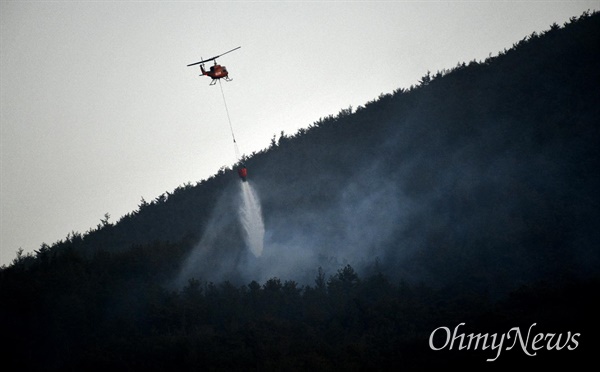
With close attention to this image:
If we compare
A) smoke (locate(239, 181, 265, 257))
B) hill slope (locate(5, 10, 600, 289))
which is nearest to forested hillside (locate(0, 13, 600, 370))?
hill slope (locate(5, 10, 600, 289))

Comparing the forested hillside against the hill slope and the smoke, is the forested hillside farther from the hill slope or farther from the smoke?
the smoke

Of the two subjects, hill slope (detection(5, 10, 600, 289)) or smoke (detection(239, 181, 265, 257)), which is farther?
smoke (detection(239, 181, 265, 257))

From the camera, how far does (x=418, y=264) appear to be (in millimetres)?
25875

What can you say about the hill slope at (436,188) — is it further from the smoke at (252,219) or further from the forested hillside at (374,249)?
the smoke at (252,219)

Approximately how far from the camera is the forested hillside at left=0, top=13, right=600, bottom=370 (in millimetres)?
17469

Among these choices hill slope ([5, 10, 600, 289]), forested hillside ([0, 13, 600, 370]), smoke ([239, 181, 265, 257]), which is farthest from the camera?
smoke ([239, 181, 265, 257])

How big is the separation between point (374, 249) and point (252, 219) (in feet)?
Answer: 30.8

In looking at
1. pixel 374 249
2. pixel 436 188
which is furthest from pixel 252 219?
pixel 436 188

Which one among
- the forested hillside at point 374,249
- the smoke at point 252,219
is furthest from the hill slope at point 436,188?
the smoke at point 252,219

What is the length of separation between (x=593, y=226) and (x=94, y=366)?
65.1 ft

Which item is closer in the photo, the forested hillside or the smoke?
the forested hillside

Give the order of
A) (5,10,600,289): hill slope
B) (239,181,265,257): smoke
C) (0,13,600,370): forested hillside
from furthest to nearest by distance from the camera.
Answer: (239,181,265,257): smoke < (5,10,600,289): hill slope < (0,13,600,370): forested hillside

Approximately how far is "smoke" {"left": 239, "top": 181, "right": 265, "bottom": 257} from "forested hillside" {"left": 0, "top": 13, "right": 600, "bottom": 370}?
1.48 feet

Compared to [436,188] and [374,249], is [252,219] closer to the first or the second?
[374,249]
